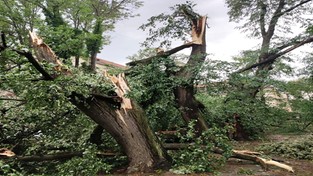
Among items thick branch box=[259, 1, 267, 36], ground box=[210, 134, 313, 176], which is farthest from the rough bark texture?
thick branch box=[259, 1, 267, 36]

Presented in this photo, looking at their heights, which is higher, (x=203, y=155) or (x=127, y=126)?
(x=127, y=126)

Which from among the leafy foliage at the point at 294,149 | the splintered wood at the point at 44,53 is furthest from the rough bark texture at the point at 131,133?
the leafy foliage at the point at 294,149

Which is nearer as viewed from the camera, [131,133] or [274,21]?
[131,133]

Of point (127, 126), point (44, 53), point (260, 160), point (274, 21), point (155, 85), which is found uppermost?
point (274, 21)

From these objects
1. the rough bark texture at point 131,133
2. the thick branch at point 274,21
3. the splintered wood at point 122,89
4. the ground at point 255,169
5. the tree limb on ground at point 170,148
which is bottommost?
the ground at point 255,169

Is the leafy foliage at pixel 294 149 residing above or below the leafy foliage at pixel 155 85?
below

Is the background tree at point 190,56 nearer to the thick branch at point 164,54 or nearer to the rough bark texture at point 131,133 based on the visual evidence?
the thick branch at point 164,54

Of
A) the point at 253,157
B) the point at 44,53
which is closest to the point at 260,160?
the point at 253,157

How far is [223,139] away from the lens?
A: 4.62 m

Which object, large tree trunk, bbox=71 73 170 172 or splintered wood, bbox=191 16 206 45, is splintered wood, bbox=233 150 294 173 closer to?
large tree trunk, bbox=71 73 170 172

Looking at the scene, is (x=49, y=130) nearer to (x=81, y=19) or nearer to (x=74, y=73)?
(x=74, y=73)

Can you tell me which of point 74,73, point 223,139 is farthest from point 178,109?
point 74,73

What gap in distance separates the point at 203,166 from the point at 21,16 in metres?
16.6

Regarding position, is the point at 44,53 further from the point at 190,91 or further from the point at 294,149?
the point at 294,149
